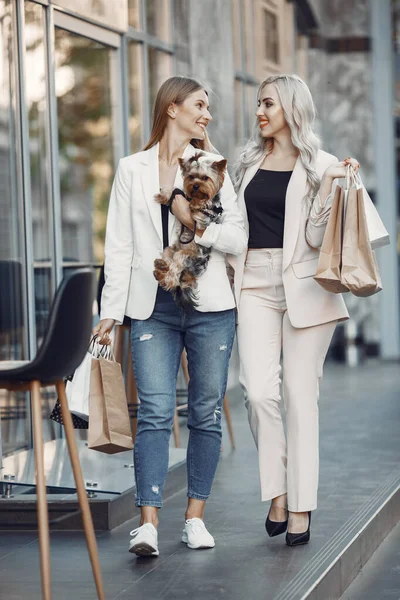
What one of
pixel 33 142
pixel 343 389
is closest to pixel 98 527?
pixel 33 142

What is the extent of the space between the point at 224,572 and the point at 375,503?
1403 mm

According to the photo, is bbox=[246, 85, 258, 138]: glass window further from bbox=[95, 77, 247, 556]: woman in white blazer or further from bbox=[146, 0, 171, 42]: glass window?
bbox=[95, 77, 247, 556]: woman in white blazer

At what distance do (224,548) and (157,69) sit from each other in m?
5.11

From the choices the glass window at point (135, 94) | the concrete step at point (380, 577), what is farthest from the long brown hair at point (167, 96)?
the glass window at point (135, 94)

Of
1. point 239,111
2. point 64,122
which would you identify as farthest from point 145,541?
point 239,111

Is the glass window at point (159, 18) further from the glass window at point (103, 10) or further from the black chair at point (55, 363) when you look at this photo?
the black chair at point (55, 363)

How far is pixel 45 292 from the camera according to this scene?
658 cm

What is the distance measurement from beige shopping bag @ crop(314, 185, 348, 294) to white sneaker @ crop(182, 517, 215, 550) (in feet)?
3.48

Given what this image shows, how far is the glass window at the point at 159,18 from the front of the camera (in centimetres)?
848

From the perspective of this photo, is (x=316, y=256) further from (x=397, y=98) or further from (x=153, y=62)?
(x=397, y=98)

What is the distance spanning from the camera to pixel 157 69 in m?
8.68

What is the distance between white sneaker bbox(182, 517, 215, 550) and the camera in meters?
4.37

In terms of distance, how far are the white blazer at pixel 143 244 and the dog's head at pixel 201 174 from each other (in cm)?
11

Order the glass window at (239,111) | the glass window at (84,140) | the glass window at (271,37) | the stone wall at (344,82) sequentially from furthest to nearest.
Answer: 1. the stone wall at (344,82)
2. the glass window at (271,37)
3. the glass window at (239,111)
4. the glass window at (84,140)
